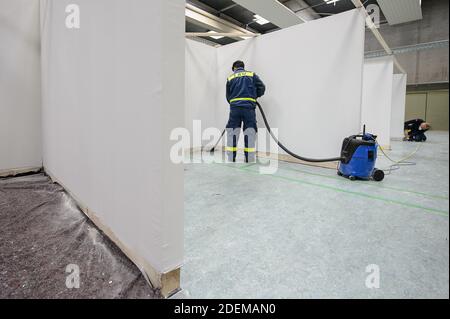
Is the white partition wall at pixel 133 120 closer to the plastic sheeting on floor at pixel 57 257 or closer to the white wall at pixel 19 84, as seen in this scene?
the plastic sheeting on floor at pixel 57 257

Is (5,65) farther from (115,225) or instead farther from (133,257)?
(133,257)

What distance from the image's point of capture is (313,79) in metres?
3.18

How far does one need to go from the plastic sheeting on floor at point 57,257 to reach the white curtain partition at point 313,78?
9.05 feet

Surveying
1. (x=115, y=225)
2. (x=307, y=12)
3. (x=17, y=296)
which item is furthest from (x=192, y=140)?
(x=307, y=12)

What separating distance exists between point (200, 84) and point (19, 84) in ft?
8.15

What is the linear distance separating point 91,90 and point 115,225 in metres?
0.76

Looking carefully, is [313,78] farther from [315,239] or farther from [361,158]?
[315,239]

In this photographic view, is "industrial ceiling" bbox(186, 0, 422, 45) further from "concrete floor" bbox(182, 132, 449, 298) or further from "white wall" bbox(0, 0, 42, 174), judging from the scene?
"concrete floor" bbox(182, 132, 449, 298)

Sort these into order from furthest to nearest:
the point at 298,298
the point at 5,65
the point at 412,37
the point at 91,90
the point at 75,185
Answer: the point at 412,37, the point at 5,65, the point at 75,185, the point at 91,90, the point at 298,298

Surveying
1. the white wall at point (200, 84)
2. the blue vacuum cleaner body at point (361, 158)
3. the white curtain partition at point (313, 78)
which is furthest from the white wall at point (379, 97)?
the white wall at point (200, 84)

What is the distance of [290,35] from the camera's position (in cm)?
334

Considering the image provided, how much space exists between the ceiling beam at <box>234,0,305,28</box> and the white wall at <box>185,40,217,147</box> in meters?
0.95

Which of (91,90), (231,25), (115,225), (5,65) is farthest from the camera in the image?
(231,25)

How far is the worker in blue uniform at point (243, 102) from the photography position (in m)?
3.28
